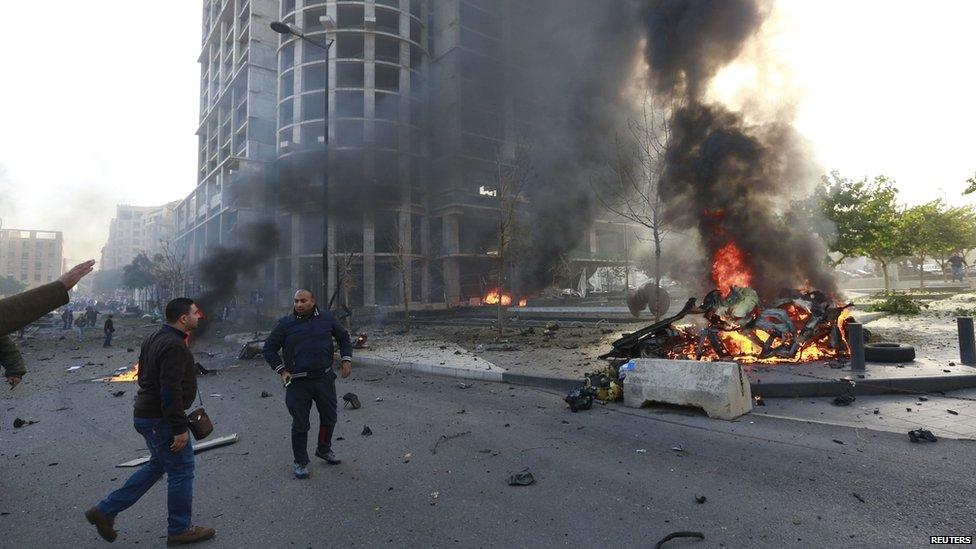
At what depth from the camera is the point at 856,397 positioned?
5.75 m

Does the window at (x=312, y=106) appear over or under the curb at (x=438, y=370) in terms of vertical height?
over

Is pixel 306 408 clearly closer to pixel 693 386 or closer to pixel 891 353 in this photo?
pixel 693 386

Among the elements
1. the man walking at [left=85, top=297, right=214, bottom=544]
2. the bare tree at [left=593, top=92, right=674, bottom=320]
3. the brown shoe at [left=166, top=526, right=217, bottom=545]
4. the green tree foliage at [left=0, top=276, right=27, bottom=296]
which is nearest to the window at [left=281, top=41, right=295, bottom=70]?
the bare tree at [left=593, top=92, right=674, bottom=320]

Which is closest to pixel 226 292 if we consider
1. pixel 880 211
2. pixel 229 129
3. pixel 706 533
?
pixel 706 533

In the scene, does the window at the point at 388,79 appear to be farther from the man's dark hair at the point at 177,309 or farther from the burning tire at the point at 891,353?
the man's dark hair at the point at 177,309

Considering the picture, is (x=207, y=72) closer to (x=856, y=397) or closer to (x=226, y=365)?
(x=226, y=365)

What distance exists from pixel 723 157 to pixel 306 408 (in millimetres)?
11028

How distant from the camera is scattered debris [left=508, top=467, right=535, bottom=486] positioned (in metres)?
3.36

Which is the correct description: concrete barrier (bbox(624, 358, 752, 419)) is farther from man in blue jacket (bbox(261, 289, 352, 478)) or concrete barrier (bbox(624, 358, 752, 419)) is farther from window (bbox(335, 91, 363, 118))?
window (bbox(335, 91, 363, 118))

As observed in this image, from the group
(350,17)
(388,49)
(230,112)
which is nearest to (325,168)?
(388,49)

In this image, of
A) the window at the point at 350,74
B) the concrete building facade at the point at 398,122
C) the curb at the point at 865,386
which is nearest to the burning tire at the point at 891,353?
the curb at the point at 865,386

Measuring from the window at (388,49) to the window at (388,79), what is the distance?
874 millimetres

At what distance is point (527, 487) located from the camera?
3309 mm

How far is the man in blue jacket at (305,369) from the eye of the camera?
3686mm
